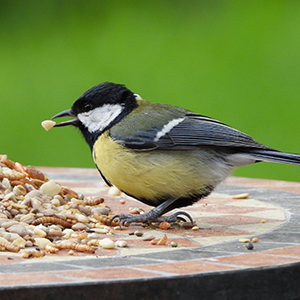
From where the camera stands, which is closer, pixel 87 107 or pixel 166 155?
pixel 166 155

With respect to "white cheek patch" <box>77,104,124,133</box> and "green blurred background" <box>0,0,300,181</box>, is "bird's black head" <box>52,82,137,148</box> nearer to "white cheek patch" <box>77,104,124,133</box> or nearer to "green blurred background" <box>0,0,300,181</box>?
"white cheek patch" <box>77,104,124,133</box>

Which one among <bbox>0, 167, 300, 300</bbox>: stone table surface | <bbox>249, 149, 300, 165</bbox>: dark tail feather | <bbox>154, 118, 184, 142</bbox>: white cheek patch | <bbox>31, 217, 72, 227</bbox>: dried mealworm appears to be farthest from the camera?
<bbox>154, 118, 184, 142</bbox>: white cheek patch

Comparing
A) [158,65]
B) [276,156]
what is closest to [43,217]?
[276,156]

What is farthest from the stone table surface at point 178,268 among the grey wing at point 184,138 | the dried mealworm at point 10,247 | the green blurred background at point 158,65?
the green blurred background at point 158,65

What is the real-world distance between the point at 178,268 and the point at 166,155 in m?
0.94

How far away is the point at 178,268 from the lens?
157 centimetres

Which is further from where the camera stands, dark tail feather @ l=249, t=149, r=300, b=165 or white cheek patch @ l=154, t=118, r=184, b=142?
white cheek patch @ l=154, t=118, r=184, b=142

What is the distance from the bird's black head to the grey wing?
186 millimetres

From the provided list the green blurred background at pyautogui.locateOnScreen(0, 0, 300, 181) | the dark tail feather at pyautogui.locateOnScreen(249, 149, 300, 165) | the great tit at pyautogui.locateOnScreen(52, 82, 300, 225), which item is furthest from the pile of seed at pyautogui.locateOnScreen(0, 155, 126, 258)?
the green blurred background at pyautogui.locateOnScreen(0, 0, 300, 181)

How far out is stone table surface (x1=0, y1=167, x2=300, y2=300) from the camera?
140 cm

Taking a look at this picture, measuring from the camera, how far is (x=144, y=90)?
6449mm

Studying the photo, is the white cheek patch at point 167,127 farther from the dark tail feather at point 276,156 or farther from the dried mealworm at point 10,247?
the dried mealworm at point 10,247

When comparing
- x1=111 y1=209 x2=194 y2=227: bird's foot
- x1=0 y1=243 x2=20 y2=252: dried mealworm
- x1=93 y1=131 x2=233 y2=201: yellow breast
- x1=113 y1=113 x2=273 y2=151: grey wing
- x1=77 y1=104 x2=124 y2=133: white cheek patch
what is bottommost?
x1=111 y1=209 x2=194 y2=227: bird's foot

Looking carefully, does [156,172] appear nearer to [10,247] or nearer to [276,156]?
[276,156]
